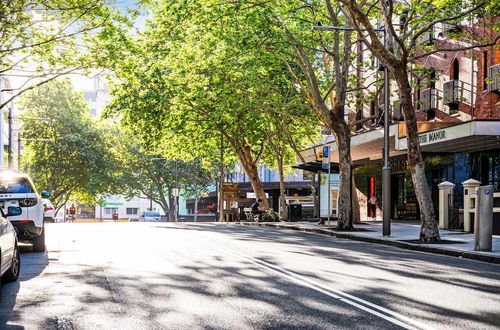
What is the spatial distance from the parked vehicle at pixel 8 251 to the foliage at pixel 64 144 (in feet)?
164

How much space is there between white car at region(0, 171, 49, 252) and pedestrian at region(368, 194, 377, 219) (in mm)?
27794

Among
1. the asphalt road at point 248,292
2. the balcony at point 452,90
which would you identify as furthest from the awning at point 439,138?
the asphalt road at point 248,292

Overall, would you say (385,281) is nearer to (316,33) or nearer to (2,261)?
(2,261)

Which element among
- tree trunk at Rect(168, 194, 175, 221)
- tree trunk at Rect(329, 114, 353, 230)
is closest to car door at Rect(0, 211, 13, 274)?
tree trunk at Rect(329, 114, 353, 230)

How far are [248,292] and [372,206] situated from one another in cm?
3383

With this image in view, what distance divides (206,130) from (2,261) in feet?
111

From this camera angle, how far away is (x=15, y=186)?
1570 centimetres

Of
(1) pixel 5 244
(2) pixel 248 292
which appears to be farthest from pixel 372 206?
(1) pixel 5 244

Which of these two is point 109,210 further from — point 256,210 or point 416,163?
point 416,163

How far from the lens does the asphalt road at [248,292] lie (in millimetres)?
7391

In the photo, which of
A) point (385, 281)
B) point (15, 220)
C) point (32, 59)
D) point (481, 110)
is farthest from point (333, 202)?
point (385, 281)

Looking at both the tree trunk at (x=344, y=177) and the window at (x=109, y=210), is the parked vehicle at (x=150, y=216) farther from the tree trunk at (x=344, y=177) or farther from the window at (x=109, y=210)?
the tree trunk at (x=344, y=177)

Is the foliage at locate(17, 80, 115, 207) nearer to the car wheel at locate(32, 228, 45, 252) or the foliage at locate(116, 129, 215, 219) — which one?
the foliage at locate(116, 129, 215, 219)

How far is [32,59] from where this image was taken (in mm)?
24250
